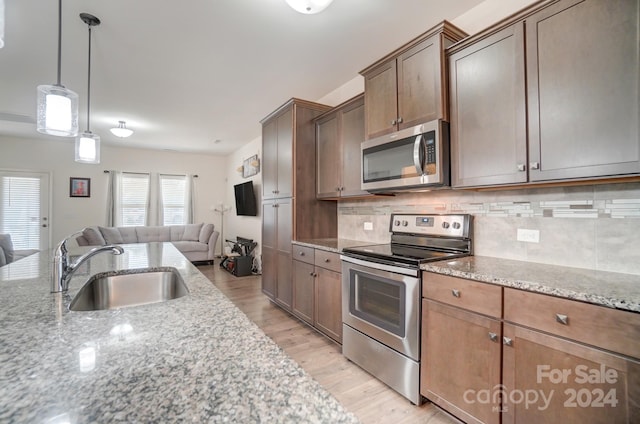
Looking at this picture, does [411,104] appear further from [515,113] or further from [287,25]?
[287,25]

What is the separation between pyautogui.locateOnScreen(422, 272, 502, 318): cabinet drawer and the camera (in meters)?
1.41

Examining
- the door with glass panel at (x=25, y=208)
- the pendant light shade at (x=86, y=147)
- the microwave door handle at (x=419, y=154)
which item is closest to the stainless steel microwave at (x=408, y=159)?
the microwave door handle at (x=419, y=154)

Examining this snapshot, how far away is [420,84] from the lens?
203 centimetres

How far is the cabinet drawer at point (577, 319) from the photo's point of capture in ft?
3.43

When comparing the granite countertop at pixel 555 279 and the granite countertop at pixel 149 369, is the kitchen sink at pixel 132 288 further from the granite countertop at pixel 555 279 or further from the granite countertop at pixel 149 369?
the granite countertop at pixel 555 279

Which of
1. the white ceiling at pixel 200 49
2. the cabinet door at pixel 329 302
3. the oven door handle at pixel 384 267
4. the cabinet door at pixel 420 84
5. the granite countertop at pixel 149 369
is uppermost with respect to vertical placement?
the white ceiling at pixel 200 49

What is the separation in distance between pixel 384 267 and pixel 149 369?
1565mm

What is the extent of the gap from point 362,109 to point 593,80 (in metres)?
1.66

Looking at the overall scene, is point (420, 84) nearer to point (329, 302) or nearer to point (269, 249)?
point (329, 302)

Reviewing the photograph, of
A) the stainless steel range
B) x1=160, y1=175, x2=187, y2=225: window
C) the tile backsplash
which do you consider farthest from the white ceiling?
x1=160, y1=175, x2=187, y2=225: window

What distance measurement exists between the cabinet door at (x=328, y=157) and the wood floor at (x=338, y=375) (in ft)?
4.78

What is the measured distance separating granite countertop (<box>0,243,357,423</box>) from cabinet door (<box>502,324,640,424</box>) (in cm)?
124

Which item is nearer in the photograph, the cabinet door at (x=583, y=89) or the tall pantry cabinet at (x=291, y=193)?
the cabinet door at (x=583, y=89)

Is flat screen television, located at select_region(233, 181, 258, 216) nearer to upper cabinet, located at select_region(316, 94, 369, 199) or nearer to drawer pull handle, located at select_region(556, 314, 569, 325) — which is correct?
upper cabinet, located at select_region(316, 94, 369, 199)
